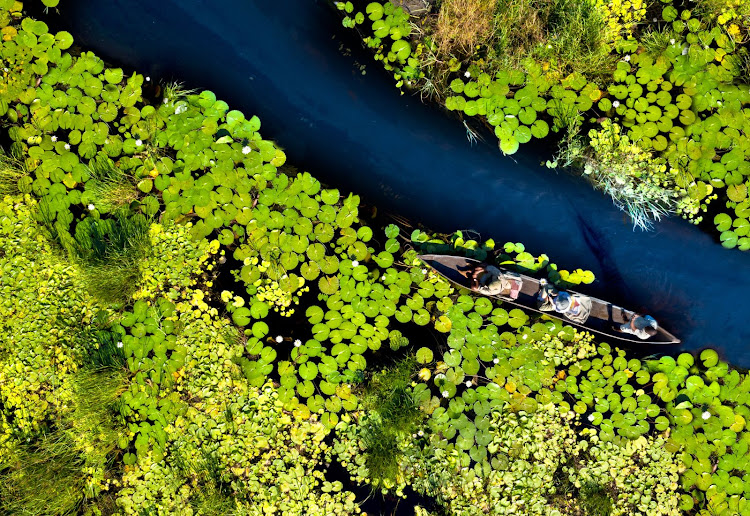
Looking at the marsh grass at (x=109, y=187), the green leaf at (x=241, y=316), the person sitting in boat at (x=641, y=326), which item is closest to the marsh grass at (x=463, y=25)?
the person sitting in boat at (x=641, y=326)

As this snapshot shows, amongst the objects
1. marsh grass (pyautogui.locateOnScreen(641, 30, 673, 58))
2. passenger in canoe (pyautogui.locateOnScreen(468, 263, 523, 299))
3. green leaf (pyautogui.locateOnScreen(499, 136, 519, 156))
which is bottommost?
passenger in canoe (pyautogui.locateOnScreen(468, 263, 523, 299))

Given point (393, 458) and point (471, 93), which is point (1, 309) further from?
point (471, 93)

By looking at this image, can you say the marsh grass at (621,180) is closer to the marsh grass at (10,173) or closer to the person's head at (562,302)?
the person's head at (562,302)

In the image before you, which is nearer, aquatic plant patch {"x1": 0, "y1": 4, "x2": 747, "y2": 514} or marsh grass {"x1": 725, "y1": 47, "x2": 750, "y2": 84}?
aquatic plant patch {"x1": 0, "y1": 4, "x2": 747, "y2": 514}

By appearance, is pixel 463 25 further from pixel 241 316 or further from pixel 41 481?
pixel 41 481

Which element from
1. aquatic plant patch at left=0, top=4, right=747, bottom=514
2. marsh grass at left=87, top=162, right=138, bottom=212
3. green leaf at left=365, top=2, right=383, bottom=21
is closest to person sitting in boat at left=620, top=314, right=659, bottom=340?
aquatic plant patch at left=0, top=4, right=747, bottom=514

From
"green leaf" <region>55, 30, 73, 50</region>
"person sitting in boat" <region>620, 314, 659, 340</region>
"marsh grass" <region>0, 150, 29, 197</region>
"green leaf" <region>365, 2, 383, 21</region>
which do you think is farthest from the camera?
"green leaf" <region>365, 2, 383, 21</region>

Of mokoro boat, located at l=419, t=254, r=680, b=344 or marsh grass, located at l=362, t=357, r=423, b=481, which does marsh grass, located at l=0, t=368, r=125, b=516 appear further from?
mokoro boat, located at l=419, t=254, r=680, b=344
